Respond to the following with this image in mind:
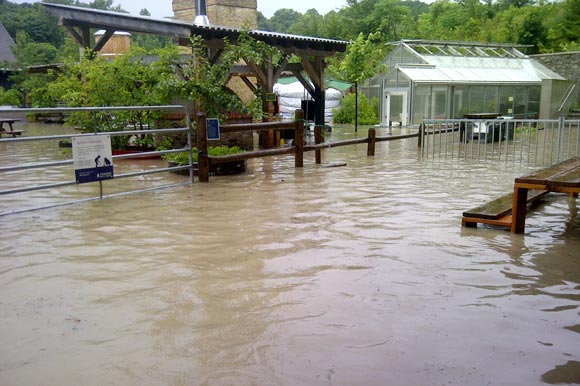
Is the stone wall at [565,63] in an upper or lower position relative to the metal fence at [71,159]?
upper

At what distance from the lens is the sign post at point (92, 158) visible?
24.0ft

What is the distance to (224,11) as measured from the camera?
116 feet

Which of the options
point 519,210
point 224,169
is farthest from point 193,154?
point 519,210

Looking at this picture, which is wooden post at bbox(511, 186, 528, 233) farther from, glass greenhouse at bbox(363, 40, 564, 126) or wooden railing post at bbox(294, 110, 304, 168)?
glass greenhouse at bbox(363, 40, 564, 126)

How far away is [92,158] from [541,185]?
5494mm

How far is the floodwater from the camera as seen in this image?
10.1 ft

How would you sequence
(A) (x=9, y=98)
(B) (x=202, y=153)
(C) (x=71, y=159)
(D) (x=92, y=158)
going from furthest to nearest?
1. (A) (x=9, y=98)
2. (B) (x=202, y=153)
3. (C) (x=71, y=159)
4. (D) (x=92, y=158)

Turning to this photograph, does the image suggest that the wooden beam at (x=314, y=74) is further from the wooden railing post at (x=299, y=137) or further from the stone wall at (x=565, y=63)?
the stone wall at (x=565, y=63)

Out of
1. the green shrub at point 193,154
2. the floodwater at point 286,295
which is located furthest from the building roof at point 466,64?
the floodwater at point 286,295

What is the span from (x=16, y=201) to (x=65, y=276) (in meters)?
3.96

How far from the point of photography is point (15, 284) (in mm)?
4383

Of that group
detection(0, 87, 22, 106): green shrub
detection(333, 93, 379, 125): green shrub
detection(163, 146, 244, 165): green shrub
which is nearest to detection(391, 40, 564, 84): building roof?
detection(333, 93, 379, 125): green shrub

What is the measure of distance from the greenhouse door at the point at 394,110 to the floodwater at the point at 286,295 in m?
18.6

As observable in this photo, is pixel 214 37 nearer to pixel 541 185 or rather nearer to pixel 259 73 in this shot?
pixel 259 73
